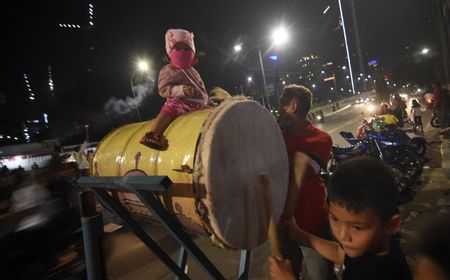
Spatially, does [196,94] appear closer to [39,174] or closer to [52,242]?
[52,242]

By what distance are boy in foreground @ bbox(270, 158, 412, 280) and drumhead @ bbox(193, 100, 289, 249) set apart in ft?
1.35

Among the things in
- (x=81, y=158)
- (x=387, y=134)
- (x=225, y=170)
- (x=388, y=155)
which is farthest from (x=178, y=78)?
(x=81, y=158)

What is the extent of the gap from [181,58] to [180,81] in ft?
0.74

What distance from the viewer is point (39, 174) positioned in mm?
7742

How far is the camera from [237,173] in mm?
1925

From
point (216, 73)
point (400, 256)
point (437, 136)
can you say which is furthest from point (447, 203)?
point (216, 73)

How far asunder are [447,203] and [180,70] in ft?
17.6

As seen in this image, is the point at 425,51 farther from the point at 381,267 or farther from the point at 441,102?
the point at 381,267

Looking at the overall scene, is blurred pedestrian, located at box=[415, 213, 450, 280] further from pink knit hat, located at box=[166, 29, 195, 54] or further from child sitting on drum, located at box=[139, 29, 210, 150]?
pink knit hat, located at box=[166, 29, 195, 54]

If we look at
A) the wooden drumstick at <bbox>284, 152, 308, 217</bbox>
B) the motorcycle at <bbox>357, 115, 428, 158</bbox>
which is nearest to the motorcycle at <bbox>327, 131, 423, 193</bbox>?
the motorcycle at <bbox>357, 115, 428, 158</bbox>

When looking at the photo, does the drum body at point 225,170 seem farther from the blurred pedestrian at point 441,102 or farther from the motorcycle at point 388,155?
the blurred pedestrian at point 441,102

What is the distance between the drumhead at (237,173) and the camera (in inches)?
71.7

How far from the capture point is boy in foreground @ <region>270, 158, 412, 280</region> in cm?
148

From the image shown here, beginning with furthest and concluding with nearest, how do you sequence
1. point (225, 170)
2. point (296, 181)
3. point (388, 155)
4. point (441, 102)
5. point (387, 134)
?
point (441, 102) → point (387, 134) → point (388, 155) → point (296, 181) → point (225, 170)
